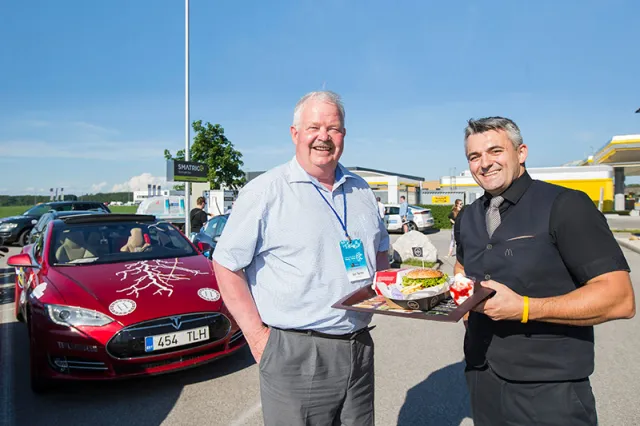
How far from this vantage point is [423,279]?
5.82 ft

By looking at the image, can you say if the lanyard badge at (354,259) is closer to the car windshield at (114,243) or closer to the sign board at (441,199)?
the car windshield at (114,243)

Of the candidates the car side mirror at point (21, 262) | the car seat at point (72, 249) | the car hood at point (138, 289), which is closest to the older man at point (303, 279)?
the car hood at point (138, 289)

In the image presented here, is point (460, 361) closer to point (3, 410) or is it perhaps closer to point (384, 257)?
point (384, 257)

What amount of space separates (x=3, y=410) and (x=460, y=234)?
3891 millimetres

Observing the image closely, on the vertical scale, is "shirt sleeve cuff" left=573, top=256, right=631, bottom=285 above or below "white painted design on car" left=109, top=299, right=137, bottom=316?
above

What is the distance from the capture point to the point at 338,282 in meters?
2.05

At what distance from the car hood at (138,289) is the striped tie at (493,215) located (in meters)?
2.87

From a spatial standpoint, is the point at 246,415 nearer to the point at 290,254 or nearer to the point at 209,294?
the point at 209,294

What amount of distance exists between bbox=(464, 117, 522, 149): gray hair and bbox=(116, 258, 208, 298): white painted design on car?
3172 millimetres

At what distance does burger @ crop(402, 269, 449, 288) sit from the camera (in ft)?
5.76

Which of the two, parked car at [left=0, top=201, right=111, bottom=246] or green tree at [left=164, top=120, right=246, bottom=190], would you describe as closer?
parked car at [left=0, top=201, right=111, bottom=246]

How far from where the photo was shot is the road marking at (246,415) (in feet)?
11.2

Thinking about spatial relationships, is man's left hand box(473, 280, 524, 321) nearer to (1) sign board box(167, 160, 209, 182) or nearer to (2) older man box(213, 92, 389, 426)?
(2) older man box(213, 92, 389, 426)

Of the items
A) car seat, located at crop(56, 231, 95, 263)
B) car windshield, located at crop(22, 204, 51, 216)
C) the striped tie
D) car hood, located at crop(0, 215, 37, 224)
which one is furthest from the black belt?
car windshield, located at crop(22, 204, 51, 216)
